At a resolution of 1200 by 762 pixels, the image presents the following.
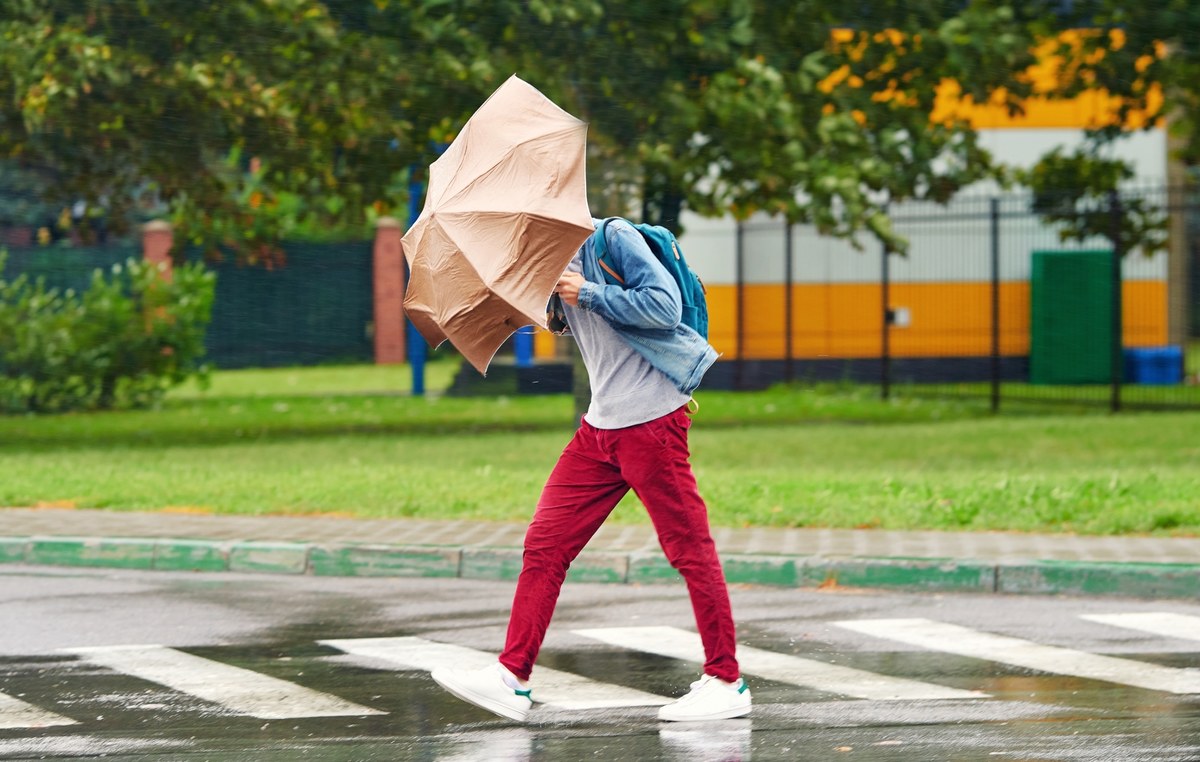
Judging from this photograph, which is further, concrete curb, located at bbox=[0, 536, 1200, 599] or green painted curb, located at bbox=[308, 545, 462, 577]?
green painted curb, located at bbox=[308, 545, 462, 577]

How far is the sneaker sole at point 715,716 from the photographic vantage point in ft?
18.2

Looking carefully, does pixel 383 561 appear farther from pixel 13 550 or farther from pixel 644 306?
pixel 644 306

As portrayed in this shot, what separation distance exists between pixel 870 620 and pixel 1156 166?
20.2 metres

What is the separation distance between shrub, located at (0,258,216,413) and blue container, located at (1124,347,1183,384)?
12816 mm

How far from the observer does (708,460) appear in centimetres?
1438

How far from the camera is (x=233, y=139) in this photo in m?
Answer: 16.7

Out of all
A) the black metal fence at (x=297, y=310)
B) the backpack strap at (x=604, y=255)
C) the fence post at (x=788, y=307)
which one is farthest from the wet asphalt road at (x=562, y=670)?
the black metal fence at (x=297, y=310)

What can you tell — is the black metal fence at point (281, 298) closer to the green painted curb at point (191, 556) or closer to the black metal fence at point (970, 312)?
the black metal fence at point (970, 312)

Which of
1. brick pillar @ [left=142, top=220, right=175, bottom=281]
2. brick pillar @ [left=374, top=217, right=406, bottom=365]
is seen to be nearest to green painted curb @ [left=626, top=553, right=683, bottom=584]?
brick pillar @ [left=374, top=217, right=406, bottom=365]

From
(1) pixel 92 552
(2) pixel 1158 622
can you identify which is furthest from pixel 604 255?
(1) pixel 92 552

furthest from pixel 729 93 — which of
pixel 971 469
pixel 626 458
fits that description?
pixel 626 458

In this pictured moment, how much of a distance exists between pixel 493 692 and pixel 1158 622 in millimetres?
3519

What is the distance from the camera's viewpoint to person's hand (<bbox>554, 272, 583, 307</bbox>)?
543 cm

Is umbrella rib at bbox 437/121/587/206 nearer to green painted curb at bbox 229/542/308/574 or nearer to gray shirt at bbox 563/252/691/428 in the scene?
gray shirt at bbox 563/252/691/428
